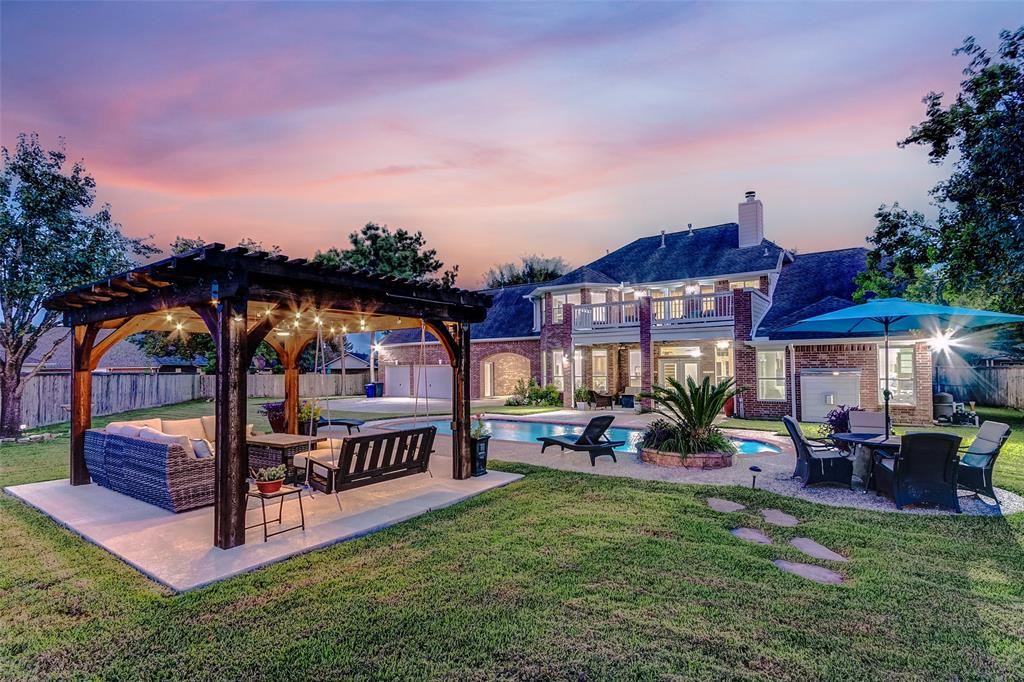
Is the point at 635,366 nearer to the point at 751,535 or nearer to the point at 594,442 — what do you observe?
the point at 594,442

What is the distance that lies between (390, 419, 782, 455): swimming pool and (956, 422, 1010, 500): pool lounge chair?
418cm

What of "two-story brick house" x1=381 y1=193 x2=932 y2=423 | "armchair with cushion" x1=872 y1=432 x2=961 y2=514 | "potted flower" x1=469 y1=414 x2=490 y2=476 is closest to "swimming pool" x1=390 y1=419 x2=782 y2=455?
"two-story brick house" x1=381 y1=193 x2=932 y2=423

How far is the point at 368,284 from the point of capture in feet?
22.6

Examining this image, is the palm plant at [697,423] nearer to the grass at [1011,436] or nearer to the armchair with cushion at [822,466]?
the armchair with cushion at [822,466]

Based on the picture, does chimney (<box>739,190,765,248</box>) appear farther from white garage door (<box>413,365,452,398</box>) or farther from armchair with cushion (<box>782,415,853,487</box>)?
white garage door (<box>413,365,452,398</box>)

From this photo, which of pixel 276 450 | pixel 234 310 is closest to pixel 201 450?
pixel 276 450

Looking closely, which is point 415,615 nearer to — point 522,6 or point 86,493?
point 86,493

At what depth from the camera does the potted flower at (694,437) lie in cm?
955

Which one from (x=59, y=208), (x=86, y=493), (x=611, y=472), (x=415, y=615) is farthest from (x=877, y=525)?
(x=59, y=208)

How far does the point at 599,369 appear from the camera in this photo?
77.8 ft

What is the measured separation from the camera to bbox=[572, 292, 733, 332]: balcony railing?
739 inches

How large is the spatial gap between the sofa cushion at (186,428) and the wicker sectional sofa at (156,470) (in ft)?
2.56

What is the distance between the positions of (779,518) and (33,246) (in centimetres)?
1837

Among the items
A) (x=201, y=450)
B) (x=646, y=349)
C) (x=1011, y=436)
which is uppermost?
(x=646, y=349)
